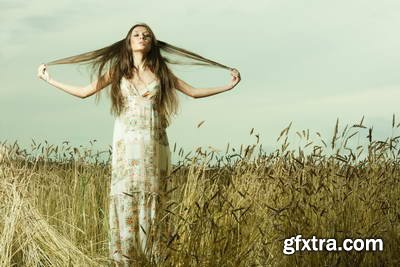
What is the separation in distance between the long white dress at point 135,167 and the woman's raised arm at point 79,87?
189 millimetres

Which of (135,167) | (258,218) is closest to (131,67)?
(135,167)

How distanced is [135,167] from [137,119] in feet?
1.14

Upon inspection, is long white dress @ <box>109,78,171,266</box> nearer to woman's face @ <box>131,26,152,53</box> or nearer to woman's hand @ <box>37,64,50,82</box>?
woman's face @ <box>131,26,152,53</box>

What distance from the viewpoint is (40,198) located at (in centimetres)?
654

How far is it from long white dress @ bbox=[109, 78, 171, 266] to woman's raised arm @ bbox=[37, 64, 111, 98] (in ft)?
0.62

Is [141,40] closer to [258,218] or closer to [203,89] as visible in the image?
[203,89]

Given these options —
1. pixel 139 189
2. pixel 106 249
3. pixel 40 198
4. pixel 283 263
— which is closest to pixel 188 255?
pixel 283 263

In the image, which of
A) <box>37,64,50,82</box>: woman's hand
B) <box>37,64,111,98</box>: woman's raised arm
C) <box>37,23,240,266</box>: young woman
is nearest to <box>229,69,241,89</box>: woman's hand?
<box>37,23,240,266</box>: young woman

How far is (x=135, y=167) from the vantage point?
4.82 m

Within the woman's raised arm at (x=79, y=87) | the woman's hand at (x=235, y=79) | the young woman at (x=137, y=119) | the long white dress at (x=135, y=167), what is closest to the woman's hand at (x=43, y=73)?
the woman's raised arm at (x=79, y=87)

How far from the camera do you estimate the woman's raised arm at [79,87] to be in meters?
5.09

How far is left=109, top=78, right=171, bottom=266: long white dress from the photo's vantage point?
15.7 ft

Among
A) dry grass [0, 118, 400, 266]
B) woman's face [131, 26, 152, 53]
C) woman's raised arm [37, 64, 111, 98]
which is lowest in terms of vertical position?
dry grass [0, 118, 400, 266]

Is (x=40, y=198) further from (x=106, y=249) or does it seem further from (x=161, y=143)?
(x=161, y=143)
